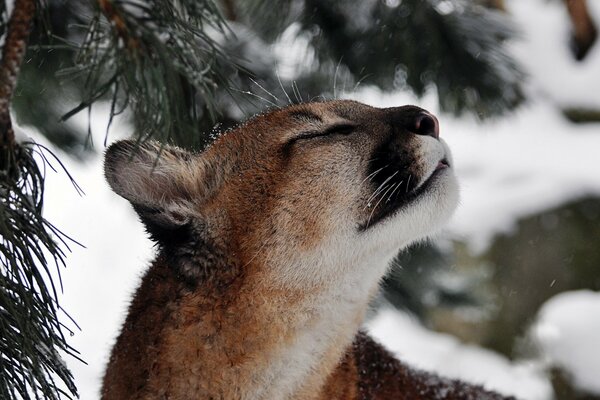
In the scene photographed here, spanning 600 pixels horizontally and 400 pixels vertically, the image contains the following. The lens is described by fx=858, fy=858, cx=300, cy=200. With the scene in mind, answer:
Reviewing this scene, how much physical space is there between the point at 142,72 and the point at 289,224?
3.13 feet

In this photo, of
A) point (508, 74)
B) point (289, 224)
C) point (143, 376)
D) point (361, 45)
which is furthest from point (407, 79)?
point (143, 376)

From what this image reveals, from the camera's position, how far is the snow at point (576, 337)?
5855 mm

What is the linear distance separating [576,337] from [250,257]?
13.2 ft

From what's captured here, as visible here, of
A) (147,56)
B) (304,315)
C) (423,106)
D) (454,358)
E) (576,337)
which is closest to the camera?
(147,56)

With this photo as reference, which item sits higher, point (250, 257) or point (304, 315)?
point (250, 257)

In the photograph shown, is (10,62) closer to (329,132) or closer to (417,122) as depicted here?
(329,132)

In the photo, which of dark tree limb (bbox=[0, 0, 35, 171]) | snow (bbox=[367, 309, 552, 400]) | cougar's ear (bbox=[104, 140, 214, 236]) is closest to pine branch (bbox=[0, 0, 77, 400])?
dark tree limb (bbox=[0, 0, 35, 171])

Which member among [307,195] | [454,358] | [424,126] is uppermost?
[307,195]

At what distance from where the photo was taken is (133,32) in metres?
2.12

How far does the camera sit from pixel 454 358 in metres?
8.82

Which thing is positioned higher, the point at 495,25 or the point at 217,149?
the point at 217,149

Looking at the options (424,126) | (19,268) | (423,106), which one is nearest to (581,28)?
(423,106)

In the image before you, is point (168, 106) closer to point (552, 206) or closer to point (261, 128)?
point (261, 128)

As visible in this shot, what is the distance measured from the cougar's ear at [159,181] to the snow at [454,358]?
183 inches
